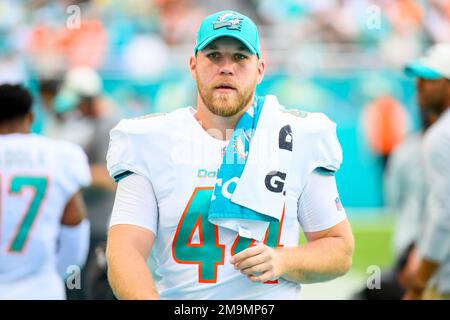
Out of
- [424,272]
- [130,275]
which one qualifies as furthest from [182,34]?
[130,275]

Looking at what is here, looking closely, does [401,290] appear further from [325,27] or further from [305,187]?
[325,27]

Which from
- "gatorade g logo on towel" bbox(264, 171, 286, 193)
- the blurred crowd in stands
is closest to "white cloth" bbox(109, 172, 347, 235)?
"gatorade g logo on towel" bbox(264, 171, 286, 193)

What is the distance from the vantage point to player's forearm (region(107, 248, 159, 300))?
302 centimetres

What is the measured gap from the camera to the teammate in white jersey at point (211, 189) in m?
3.26

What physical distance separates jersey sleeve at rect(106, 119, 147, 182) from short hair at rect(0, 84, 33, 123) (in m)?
1.62

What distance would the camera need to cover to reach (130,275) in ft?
10.0

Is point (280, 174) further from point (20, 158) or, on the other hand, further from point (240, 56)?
point (20, 158)

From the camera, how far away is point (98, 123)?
688 centimetres

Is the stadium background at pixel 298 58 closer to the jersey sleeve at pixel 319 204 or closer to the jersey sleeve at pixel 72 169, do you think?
the jersey sleeve at pixel 72 169

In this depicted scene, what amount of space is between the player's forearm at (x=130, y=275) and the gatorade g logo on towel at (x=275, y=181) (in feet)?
1.62

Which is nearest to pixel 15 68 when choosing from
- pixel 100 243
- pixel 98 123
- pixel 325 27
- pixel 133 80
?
pixel 133 80

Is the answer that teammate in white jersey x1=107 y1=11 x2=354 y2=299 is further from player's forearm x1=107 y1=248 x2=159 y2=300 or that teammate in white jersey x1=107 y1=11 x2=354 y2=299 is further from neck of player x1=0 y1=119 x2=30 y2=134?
neck of player x1=0 y1=119 x2=30 y2=134
